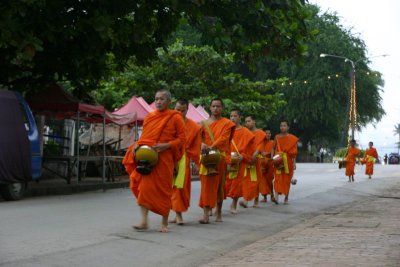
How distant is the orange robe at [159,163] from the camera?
950 cm

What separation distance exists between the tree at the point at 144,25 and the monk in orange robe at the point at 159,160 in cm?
388

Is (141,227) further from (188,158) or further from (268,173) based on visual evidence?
(268,173)

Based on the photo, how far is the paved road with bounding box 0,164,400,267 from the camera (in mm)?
7582

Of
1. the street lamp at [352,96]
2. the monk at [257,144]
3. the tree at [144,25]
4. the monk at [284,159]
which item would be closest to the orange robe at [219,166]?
the monk at [257,144]

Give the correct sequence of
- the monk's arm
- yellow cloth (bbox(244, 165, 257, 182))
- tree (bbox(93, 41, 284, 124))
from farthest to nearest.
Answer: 1. tree (bbox(93, 41, 284, 124))
2. yellow cloth (bbox(244, 165, 257, 182))
3. the monk's arm

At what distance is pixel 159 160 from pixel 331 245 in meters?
2.36

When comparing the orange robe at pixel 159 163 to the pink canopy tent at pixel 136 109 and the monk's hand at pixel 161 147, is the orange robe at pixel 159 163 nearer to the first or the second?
the monk's hand at pixel 161 147

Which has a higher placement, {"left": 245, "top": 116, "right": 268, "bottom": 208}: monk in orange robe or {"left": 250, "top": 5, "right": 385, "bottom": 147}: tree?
{"left": 250, "top": 5, "right": 385, "bottom": 147}: tree

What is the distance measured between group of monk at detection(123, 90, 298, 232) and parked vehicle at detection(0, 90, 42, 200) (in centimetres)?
421

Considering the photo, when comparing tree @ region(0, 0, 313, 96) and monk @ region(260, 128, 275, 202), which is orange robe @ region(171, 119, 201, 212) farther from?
monk @ region(260, 128, 275, 202)

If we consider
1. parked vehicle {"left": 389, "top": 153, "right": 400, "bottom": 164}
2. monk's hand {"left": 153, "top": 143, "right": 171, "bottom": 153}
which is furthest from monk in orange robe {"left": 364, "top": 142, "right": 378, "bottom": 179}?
parked vehicle {"left": 389, "top": 153, "right": 400, "bottom": 164}

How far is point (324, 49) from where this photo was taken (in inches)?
2175

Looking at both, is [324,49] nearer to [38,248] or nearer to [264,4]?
[264,4]

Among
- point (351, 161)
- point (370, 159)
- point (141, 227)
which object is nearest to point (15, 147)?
point (141, 227)
